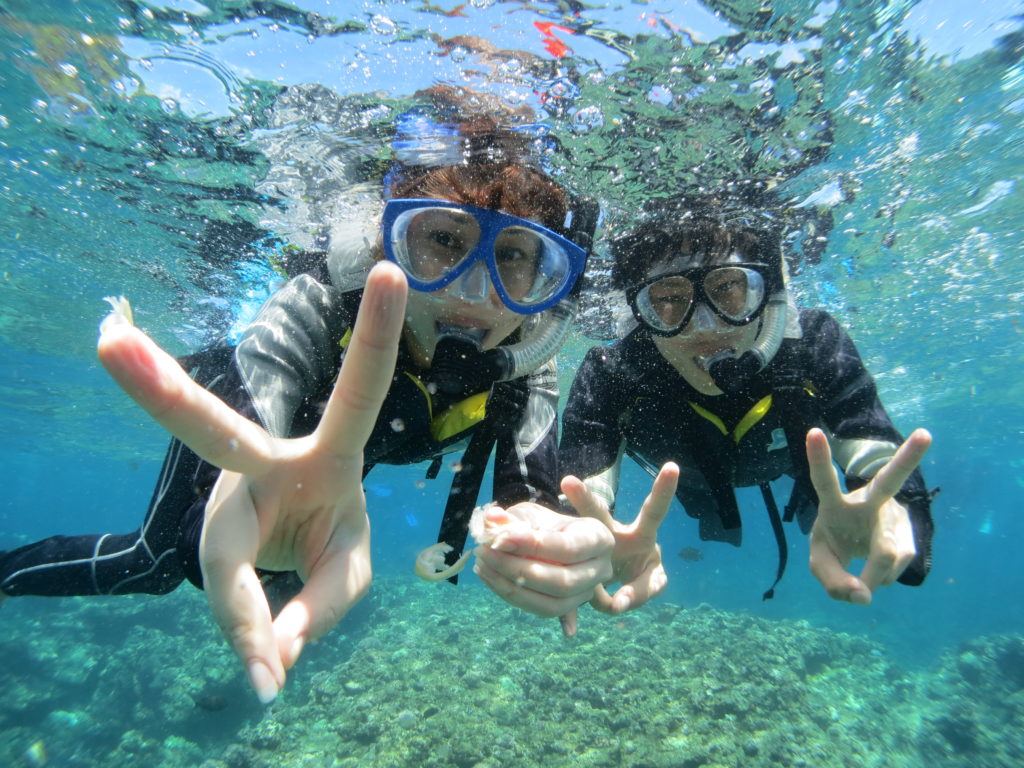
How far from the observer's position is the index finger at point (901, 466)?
2.45 m

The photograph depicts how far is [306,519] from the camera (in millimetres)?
1927

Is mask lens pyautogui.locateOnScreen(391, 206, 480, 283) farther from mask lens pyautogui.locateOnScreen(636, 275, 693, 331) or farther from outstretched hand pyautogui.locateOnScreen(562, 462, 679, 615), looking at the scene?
mask lens pyautogui.locateOnScreen(636, 275, 693, 331)

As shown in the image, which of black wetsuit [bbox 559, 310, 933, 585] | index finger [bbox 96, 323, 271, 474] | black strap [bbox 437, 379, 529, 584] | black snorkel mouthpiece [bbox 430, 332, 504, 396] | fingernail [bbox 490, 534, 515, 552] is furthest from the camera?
black wetsuit [bbox 559, 310, 933, 585]

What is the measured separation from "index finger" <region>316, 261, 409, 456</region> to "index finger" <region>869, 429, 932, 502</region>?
2.41 m

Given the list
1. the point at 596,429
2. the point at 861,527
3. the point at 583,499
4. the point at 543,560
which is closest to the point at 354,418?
the point at 543,560

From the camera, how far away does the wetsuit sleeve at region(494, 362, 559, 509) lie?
3490mm

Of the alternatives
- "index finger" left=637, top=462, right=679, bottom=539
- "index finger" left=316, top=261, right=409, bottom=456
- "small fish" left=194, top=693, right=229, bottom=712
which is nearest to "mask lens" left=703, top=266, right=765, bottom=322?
"index finger" left=637, top=462, right=679, bottom=539

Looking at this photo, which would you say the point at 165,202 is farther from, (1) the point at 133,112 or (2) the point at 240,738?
(2) the point at 240,738

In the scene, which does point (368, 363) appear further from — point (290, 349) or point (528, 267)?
point (528, 267)

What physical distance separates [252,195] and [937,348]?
21.0 m

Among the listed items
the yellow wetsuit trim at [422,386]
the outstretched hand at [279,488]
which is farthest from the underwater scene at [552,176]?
the outstretched hand at [279,488]

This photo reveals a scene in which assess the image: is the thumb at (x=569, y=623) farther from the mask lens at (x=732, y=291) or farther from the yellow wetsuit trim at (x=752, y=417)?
the mask lens at (x=732, y=291)

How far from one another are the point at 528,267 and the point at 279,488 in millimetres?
2477

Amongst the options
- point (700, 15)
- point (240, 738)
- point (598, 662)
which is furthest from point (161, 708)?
point (700, 15)
